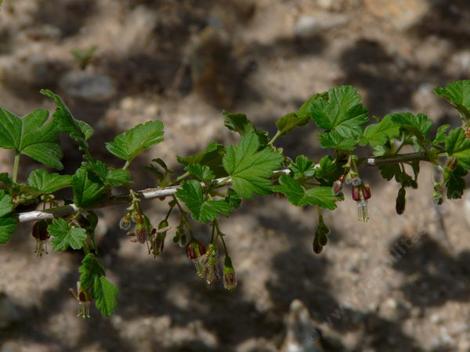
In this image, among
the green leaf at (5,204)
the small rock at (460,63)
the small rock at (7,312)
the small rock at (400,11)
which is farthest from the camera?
the small rock at (400,11)

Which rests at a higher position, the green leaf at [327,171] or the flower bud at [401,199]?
the green leaf at [327,171]

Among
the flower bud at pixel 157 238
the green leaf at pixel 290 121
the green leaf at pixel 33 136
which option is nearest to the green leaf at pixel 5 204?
the green leaf at pixel 33 136

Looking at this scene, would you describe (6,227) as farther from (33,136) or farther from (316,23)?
(316,23)

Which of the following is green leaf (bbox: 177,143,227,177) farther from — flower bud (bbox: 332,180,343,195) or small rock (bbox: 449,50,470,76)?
small rock (bbox: 449,50,470,76)

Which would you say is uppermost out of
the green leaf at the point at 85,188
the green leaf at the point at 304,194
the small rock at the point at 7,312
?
the small rock at the point at 7,312

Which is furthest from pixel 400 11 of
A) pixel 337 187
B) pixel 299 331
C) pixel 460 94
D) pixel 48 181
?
pixel 48 181

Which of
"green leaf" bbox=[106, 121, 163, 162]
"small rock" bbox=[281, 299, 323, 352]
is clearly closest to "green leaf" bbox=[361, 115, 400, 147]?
"green leaf" bbox=[106, 121, 163, 162]

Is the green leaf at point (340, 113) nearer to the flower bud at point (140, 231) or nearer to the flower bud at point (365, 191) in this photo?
the flower bud at point (365, 191)
